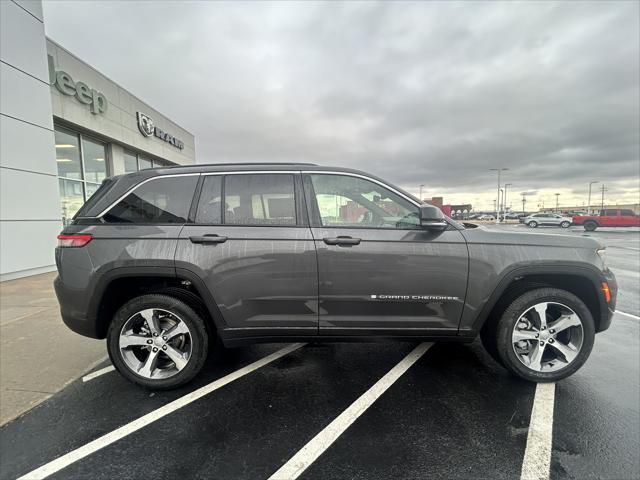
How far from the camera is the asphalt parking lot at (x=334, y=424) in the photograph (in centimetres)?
189

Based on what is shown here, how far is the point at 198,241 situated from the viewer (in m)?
2.54

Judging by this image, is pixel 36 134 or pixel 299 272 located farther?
pixel 36 134

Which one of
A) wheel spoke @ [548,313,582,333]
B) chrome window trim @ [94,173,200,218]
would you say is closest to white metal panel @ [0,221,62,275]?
chrome window trim @ [94,173,200,218]

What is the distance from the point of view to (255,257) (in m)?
2.53

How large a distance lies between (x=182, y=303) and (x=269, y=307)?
792 millimetres

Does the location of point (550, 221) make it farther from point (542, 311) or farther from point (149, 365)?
point (149, 365)

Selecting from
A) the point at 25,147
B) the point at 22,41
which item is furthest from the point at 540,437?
the point at 22,41

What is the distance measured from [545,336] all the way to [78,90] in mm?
14432

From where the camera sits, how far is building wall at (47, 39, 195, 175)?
9991 millimetres

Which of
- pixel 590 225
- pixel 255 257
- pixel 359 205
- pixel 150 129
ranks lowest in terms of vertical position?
pixel 590 225

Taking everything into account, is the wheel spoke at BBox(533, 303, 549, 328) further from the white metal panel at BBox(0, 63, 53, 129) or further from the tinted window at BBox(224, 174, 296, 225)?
the white metal panel at BBox(0, 63, 53, 129)

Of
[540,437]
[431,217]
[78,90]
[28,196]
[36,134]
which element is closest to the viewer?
[540,437]

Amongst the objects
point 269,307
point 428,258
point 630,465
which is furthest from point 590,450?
point 269,307

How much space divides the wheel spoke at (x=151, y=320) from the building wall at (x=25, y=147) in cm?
735
